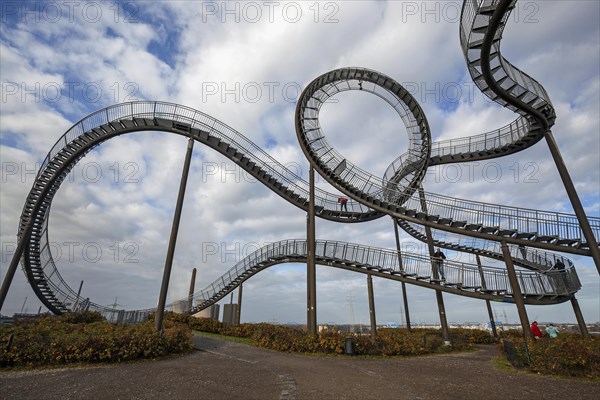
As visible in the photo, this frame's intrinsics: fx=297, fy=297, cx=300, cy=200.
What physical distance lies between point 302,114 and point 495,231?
13474 millimetres

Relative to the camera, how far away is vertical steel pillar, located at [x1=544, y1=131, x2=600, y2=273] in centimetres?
1370

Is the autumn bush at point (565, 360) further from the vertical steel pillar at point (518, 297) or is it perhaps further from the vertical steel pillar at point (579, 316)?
the vertical steel pillar at point (579, 316)

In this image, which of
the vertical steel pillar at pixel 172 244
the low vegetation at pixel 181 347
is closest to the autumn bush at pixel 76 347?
the low vegetation at pixel 181 347

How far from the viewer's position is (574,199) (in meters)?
15.0

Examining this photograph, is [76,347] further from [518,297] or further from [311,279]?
[518,297]

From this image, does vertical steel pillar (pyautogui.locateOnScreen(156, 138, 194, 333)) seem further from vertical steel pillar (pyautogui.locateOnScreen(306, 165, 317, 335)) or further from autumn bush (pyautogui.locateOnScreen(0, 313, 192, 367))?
vertical steel pillar (pyautogui.locateOnScreen(306, 165, 317, 335))

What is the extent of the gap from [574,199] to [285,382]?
16.6 meters

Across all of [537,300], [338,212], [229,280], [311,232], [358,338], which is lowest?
[358,338]

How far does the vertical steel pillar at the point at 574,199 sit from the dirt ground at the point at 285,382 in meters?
7.56

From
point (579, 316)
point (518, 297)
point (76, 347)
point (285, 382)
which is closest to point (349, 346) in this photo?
point (285, 382)

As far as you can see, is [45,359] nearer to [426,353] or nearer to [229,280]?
[229,280]

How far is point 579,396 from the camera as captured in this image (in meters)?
7.61

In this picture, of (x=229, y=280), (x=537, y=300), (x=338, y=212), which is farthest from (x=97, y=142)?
(x=537, y=300)

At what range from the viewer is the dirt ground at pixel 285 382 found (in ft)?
24.4
